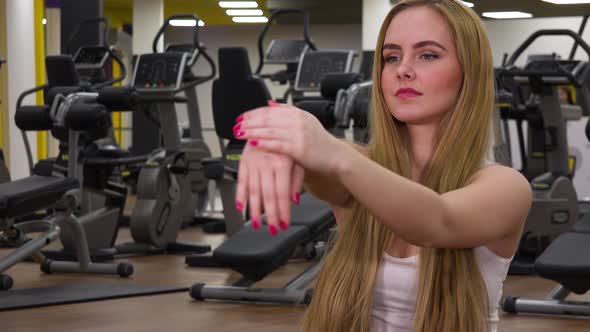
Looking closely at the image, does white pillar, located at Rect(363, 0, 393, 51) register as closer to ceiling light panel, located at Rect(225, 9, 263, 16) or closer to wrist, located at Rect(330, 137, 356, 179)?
ceiling light panel, located at Rect(225, 9, 263, 16)

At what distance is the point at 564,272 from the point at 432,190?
96.8 inches

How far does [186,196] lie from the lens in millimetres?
6340

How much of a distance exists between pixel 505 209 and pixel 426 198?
0.51 ft

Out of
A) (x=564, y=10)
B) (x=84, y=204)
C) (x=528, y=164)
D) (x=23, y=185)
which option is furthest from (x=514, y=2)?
(x=23, y=185)

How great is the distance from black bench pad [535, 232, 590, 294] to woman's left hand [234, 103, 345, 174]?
2.59 m

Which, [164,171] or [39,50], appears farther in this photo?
[39,50]

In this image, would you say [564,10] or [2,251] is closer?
[2,251]

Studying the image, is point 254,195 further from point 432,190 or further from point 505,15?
point 505,15

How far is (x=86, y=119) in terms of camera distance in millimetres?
5098

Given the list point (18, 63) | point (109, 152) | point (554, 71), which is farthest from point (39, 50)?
point (554, 71)

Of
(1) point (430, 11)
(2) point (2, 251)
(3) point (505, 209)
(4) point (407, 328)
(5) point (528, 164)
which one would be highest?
(1) point (430, 11)

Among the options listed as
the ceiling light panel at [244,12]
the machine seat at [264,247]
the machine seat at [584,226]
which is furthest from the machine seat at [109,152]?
the ceiling light panel at [244,12]

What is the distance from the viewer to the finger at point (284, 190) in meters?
0.80

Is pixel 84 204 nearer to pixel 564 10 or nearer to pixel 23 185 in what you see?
pixel 23 185
